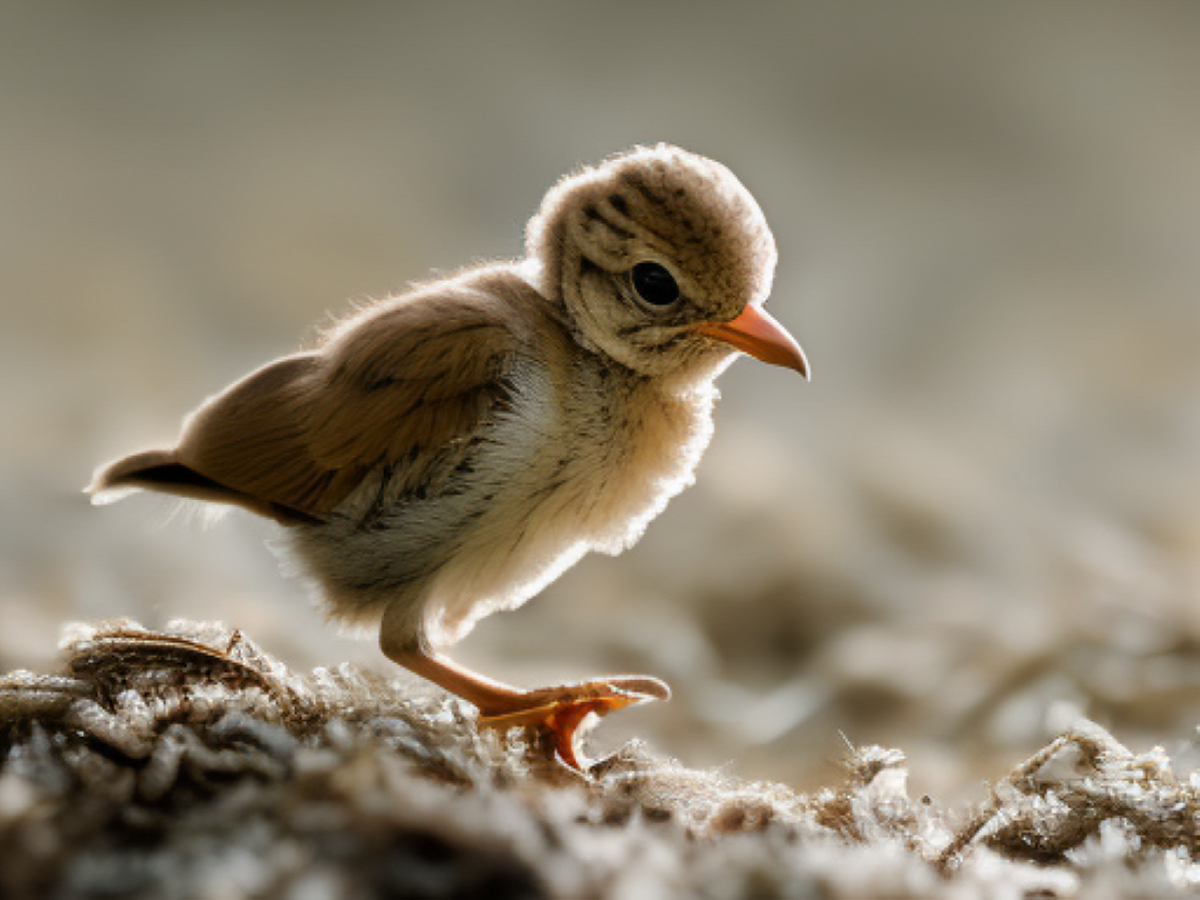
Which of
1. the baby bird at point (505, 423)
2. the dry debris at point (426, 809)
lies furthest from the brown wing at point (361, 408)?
the dry debris at point (426, 809)

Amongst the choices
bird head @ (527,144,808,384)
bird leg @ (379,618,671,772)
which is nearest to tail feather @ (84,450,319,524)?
bird leg @ (379,618,671,772)

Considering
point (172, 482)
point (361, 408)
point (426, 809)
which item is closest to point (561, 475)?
point (361, 408)

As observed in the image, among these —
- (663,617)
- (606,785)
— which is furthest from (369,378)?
(663,617)

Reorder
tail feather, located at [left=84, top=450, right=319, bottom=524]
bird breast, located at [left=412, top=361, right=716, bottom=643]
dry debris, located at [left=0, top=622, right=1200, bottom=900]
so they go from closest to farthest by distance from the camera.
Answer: dry debris, located at [left=0, top=622, right=1200, bottom=900], bird breast, located at [left=412, top=361, right=716, bottom=643], tail feather, located at [left=84, top=450, right=319, bottom=524]

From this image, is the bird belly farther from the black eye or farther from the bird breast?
the black eye

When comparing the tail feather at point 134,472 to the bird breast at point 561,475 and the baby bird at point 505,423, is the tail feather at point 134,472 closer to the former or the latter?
the baby bird at point 505,423
